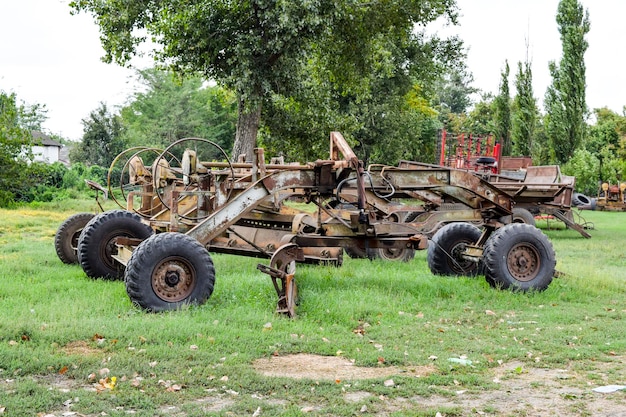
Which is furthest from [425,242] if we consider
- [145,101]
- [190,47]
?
[145,101]

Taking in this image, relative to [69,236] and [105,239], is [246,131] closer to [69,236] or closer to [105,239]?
[69,236]

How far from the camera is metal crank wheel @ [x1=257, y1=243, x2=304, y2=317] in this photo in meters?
8.68

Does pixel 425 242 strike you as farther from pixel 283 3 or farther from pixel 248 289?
pixel 283 3

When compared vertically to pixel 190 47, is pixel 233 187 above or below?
below

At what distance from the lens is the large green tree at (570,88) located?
154 feet

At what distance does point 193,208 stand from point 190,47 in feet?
37.6

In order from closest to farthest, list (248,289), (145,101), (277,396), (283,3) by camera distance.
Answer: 1. (277,396)
2. (248,289)
3. (283,3)
4. (145,101)

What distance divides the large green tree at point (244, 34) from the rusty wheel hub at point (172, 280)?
12992 mm

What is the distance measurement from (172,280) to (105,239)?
2.55 metres

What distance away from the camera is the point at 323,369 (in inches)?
261

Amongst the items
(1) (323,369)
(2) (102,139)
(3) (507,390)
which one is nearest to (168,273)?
(1) (323,369)

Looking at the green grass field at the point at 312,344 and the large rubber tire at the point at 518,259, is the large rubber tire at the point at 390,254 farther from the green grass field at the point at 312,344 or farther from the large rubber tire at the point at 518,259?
the large rubber tire at the point at 518,259

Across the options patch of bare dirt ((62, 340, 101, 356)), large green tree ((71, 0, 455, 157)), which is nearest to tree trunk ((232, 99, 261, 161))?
large green tree ((71, 0, 455, 157))

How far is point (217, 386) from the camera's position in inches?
233
